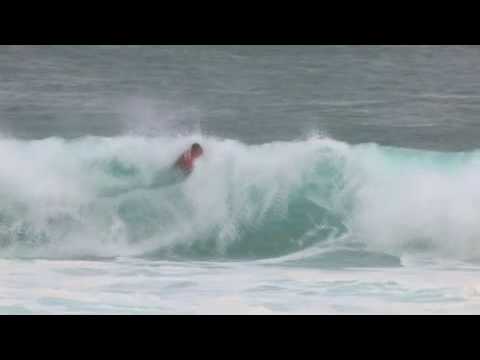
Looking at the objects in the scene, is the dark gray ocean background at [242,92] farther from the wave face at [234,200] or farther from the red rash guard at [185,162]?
the red rash guard at [185,162]

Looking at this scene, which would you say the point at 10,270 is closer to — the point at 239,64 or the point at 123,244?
the point at 123,244

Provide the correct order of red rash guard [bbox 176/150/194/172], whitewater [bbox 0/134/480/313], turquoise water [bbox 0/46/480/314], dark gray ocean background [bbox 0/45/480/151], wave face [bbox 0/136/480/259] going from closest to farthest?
1. whitewater [bbox 0/134/480/313]
2. turquoise water [bbox 0/46/480/314]
3. wave face [bbox 0/136/480/259]
4. red rash guard [bbox 176/150/194/172]
5. dark gray ocean background [bbox 0/45/480/151]

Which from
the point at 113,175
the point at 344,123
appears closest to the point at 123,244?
the point at 113,175

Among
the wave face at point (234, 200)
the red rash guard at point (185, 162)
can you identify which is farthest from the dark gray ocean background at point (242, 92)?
the red rash guard at point (185, 162)

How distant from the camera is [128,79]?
34.1 ft

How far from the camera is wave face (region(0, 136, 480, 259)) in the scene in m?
9.70

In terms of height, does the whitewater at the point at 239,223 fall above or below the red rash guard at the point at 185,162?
below

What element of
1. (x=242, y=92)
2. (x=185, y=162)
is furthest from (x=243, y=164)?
(x=242, y=92)

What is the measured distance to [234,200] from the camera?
10133mm

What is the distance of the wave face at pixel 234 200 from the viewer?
970 cm


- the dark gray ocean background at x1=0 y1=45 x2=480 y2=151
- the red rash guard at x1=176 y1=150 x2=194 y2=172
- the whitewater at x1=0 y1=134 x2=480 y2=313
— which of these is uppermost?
the dark gray ocean background at x1=0 y1=45 x2=480 y2=151

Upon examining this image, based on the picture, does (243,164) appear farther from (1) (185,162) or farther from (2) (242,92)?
(2) (242,92)

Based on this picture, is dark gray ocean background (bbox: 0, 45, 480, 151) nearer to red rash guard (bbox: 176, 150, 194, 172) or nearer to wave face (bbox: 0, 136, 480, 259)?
wave face (bbox: 0, 136, 480, 259)

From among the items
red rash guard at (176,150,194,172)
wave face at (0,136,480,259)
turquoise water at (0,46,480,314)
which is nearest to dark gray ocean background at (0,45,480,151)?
turquoise water at (0,46,480,314)
